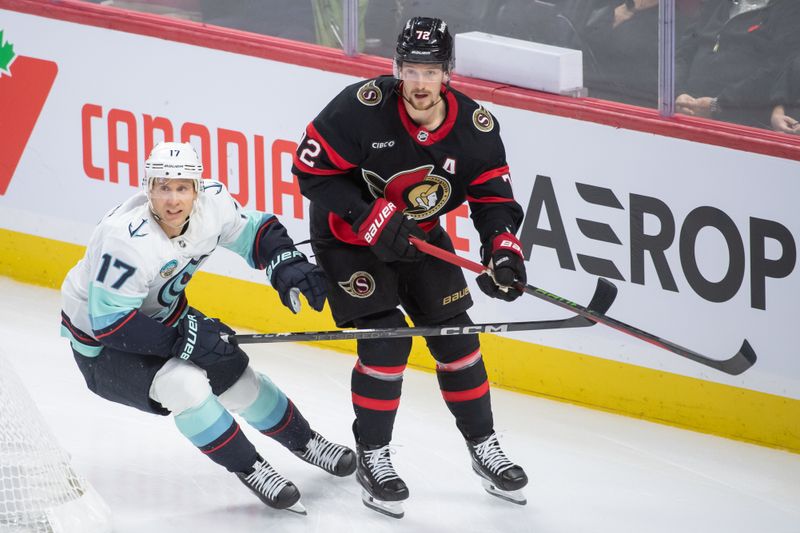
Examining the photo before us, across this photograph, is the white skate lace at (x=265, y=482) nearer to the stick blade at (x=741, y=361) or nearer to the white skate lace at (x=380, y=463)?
the white skate lace at (x=380, y=463)

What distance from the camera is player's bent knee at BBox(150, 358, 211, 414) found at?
11.7ft

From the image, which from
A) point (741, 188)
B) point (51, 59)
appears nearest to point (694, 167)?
point (741, 188)

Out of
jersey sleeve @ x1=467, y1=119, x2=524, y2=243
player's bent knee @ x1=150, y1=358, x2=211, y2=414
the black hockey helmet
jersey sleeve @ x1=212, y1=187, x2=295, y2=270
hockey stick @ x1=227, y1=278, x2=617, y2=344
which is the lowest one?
player's bent knee @ x1=150, y1=358, x2=211, y2=414

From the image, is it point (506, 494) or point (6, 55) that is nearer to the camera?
point (506, 494)

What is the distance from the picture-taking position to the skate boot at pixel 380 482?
3.76m

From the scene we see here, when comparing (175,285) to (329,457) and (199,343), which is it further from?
(329,457)

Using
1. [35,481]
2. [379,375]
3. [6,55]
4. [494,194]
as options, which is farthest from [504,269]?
[6,55]

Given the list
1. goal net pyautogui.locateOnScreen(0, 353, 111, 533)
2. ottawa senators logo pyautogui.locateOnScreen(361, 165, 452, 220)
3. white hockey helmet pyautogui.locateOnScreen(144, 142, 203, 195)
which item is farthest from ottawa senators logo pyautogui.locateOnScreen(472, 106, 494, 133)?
goal net pyautogui.locateOnScreen(0, 353, 111, 533)

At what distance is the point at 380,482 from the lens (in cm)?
377

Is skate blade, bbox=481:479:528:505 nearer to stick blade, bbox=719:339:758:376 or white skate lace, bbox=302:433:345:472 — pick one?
white skate lace, bbox=302:433:345:472

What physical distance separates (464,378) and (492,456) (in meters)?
0.23

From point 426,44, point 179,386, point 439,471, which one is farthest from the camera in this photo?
point 439,471

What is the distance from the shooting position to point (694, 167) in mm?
4219

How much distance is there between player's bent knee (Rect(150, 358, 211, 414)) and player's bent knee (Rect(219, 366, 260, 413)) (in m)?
0.19
